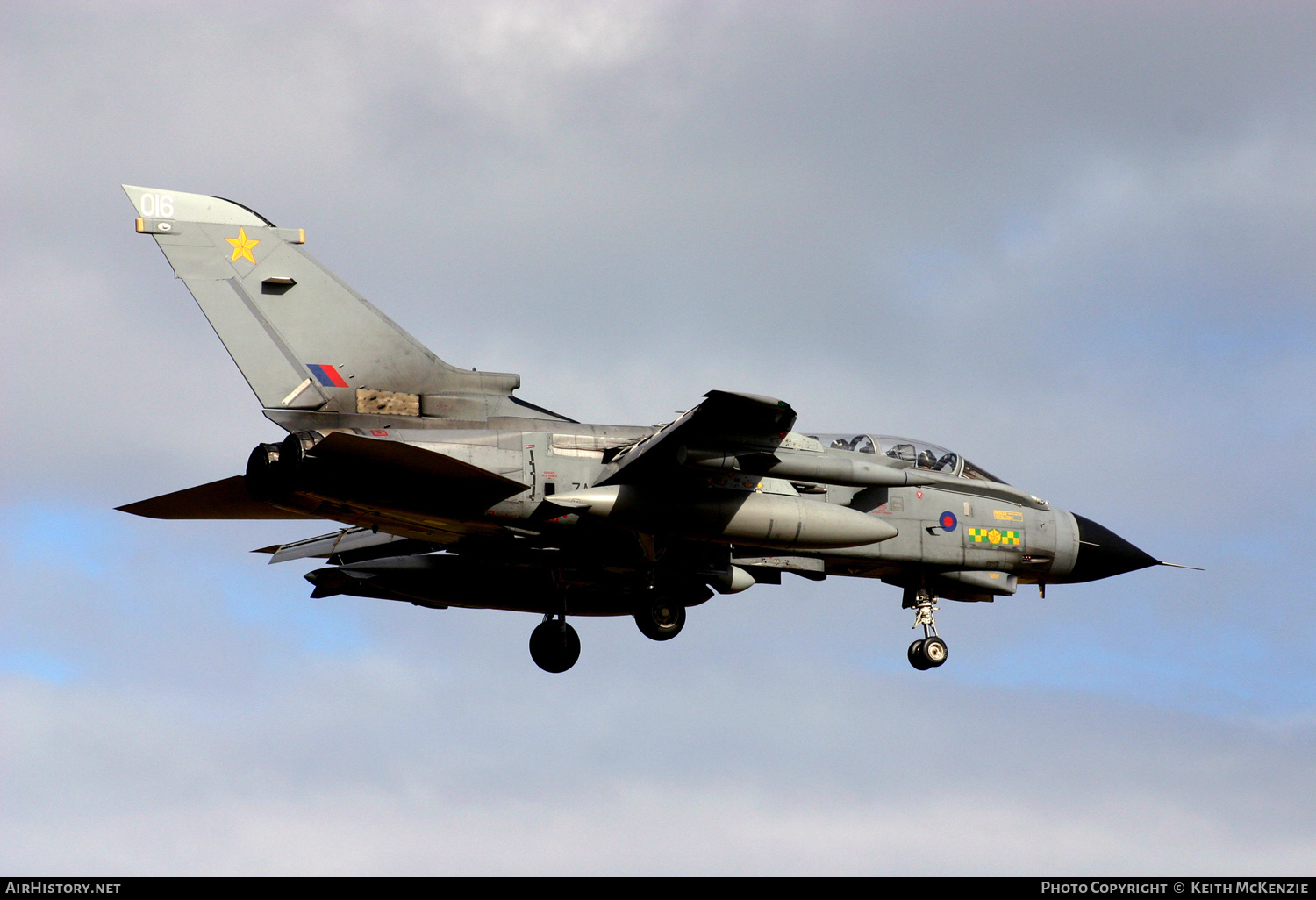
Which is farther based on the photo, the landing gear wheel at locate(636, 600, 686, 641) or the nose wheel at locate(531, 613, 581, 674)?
the nose wheel at locate(531, 613, 581, 674)

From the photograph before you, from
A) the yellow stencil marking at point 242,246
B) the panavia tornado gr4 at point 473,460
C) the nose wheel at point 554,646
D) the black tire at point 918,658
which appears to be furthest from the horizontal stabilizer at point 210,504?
the black tire at point 918,658

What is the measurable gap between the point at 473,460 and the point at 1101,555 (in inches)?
405

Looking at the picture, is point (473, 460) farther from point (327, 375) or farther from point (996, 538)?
point (996, 538)

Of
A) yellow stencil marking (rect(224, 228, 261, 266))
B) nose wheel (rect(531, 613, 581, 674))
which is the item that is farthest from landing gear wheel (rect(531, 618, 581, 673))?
yellow stencil marking (rect(224, 228, 261, 266))

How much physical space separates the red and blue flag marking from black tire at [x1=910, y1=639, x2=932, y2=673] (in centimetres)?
921

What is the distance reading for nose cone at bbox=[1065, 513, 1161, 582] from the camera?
2423 centimetres

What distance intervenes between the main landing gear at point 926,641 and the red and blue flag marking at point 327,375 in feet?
29.9

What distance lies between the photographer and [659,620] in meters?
22.1

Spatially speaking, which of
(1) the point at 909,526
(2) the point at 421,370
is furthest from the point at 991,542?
(2) the point at 421,370

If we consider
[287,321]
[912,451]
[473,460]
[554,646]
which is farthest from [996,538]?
[287,321]

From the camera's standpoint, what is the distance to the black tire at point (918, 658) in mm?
23438

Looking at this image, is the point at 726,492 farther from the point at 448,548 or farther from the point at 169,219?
the point at 169,219

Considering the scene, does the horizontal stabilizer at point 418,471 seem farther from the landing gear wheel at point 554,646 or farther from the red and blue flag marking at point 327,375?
the landing gear wheel at point 554,646

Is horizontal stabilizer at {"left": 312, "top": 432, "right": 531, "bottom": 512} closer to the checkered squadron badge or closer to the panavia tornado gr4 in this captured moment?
the panavia tornado gr4
